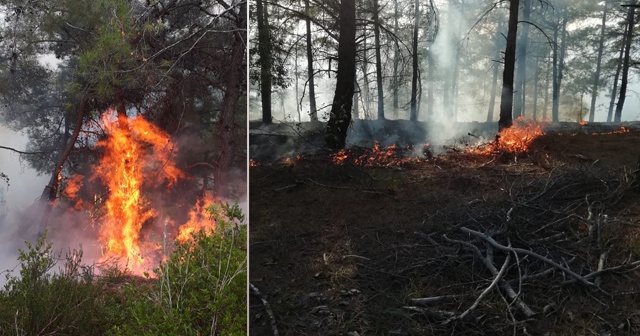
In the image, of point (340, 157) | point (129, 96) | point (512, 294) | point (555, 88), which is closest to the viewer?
point (512, 294)

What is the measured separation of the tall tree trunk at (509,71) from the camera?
5.31ft

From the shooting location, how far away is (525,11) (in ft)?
5.32

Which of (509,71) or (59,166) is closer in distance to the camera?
(509,71)

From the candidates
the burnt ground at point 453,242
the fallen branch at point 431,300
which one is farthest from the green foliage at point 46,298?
the fallen branch at point 431,300

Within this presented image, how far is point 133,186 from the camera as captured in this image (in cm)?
348

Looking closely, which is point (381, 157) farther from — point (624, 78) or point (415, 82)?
point (624, 78)

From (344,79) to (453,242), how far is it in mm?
693

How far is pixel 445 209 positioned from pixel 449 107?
0.36m

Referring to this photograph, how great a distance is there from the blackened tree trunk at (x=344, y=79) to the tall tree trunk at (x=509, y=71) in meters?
0.52

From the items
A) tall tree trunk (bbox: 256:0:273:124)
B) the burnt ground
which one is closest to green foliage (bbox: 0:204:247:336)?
the burnt ground

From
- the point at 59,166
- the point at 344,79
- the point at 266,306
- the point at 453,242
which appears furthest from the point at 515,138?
the point at 59,166

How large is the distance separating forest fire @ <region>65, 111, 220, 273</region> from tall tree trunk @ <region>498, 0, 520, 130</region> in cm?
240

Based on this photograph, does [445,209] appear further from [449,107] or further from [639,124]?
[639,124]

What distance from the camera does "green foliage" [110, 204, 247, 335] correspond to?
3279mm
